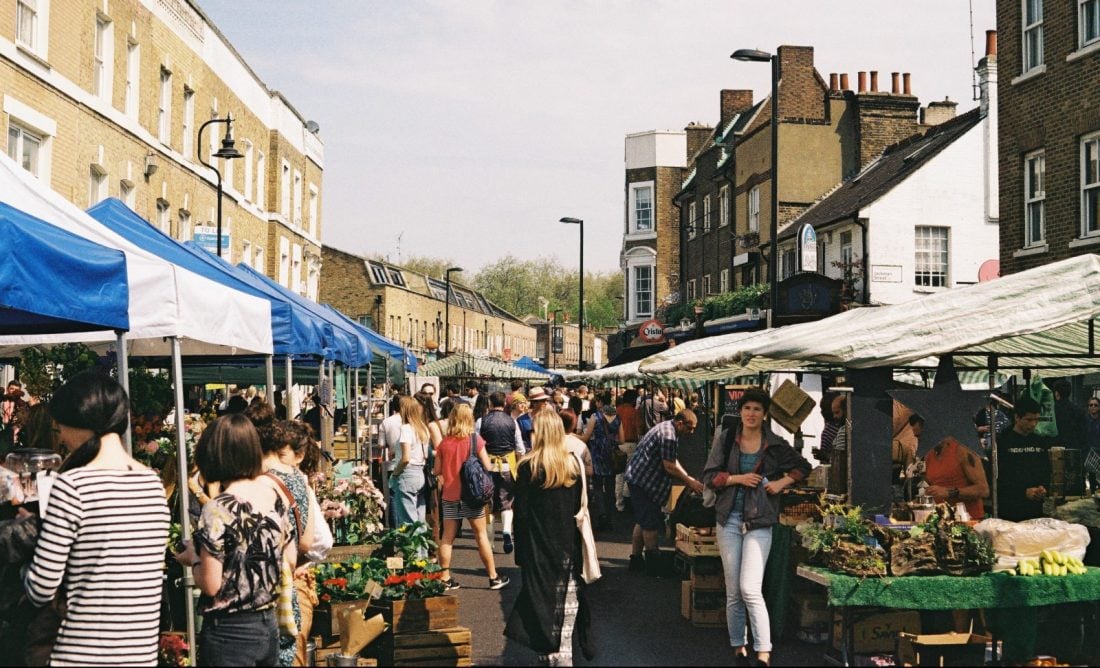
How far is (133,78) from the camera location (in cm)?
2423

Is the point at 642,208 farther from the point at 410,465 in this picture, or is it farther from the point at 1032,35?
the point at 410,465

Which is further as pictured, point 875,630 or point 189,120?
point 189,120

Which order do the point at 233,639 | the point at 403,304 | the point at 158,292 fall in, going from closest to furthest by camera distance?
the point at 233,639 < the point at 158,292 < the point at 403,304

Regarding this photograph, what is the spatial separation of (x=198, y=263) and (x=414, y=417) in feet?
10.2

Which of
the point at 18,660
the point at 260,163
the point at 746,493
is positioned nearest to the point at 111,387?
the point at 18,660

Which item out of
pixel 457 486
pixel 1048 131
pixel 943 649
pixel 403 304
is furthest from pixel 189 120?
pixel 403 304

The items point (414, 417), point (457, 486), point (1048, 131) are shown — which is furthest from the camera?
point (1048, 131)

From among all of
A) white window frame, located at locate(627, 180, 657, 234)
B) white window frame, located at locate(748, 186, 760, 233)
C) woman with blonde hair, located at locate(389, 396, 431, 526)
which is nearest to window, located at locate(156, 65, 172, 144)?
woman with blonde hair, located at locate(389, 396, 431, 526)

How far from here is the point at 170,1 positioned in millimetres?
26438

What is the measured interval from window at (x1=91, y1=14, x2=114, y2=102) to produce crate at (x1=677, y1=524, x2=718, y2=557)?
54.8ft

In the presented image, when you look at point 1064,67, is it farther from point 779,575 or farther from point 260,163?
point 260,163

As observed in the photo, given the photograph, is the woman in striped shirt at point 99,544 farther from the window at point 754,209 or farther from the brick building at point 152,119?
the window at point 754,209

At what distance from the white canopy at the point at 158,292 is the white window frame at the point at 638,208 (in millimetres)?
52202

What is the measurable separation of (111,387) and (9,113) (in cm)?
1527
